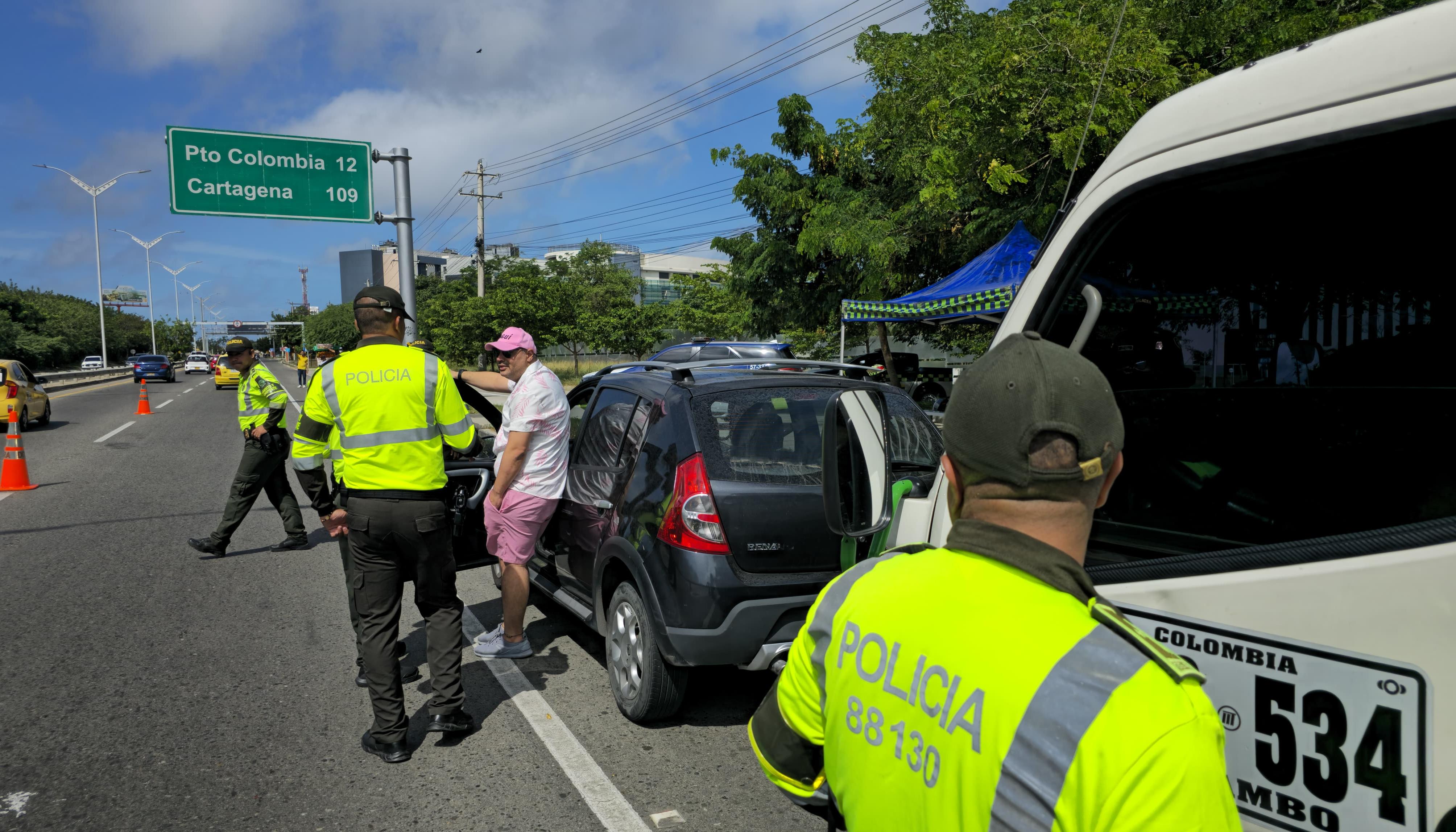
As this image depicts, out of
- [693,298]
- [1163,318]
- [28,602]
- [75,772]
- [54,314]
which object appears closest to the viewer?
[1163,318]

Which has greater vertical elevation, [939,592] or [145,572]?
[939,592]

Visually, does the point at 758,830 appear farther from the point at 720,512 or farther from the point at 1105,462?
the point at 1105,462

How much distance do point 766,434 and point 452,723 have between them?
194cm

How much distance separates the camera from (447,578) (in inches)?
162

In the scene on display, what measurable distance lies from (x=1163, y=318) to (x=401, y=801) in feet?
10.6

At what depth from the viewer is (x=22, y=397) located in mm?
17422

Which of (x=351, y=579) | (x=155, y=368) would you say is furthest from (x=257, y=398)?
Result: (x=155, y=368)

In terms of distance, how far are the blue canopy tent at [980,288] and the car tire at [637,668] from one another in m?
6.42

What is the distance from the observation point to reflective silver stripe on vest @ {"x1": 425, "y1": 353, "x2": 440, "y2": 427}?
4031 mm

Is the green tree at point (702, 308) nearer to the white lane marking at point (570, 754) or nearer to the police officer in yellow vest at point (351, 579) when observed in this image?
the police officer in yellow vest at point (351, 579)

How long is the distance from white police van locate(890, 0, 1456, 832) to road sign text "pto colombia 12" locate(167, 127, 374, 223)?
12.7m

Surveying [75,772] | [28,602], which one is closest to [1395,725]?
[75,772]

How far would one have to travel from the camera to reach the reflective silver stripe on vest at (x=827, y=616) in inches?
50.3

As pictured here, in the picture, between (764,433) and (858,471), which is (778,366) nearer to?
(764,433)
